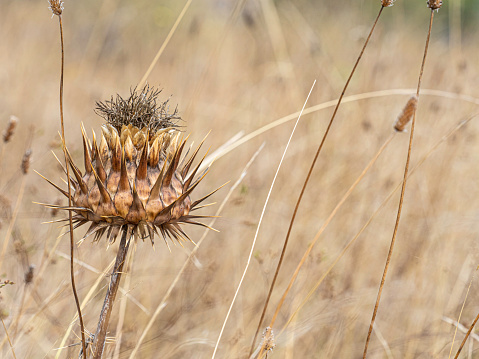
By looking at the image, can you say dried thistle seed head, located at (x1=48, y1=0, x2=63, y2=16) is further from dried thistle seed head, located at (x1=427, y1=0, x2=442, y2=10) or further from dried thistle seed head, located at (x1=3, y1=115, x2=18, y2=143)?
dried thistle seed head, located at (x1=427, y1=0, x2=442, y2=10)

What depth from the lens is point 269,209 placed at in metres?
4.46

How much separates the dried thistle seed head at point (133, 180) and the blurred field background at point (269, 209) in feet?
1.00

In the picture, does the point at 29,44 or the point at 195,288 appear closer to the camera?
the point at 195,288

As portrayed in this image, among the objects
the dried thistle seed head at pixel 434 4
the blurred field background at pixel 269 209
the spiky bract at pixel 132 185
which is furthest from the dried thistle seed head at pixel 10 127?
the dried thistle seed head at pixel 434 4

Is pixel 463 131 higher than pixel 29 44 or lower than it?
lower

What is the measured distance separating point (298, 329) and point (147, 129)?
64.5 inches

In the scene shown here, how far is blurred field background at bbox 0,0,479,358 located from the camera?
3.20 meters

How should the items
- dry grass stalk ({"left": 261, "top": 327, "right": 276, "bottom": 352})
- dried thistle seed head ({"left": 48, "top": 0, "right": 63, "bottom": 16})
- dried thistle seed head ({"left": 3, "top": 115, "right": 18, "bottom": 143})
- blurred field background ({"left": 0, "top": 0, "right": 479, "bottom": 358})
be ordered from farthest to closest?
1. blurred field background ({"left": 0, "top": 0, "right": 479, "bottom": 358})
2. dried thistle seed head ({"left": 3, "top": 115, "right": 18, "bottom": 143})
3. dry grass stalk ({"left": 261, "top": 327, "right": 276, "bottom": 352})
4. dried thistle seed head ({"left": 48, "top": 0, "right": 63, "bottom": 16})

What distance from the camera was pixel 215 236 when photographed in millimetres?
4234

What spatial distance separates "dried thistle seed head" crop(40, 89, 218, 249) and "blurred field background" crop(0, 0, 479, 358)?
30 centimetres

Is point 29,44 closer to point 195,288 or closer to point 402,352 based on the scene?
point 195,288

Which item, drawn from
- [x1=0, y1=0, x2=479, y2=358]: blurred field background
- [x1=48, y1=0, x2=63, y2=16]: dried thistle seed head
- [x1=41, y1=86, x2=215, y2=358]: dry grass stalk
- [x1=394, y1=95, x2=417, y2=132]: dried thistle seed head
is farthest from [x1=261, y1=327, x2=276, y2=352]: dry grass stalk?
[x1=48, y1=0, x2=63, y2=16]: dried thistle seed head

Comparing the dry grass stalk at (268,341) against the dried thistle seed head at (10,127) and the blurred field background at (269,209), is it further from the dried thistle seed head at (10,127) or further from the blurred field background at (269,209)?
the dried thistle seed head at (10,127)

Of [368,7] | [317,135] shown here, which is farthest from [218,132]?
[368,7]
